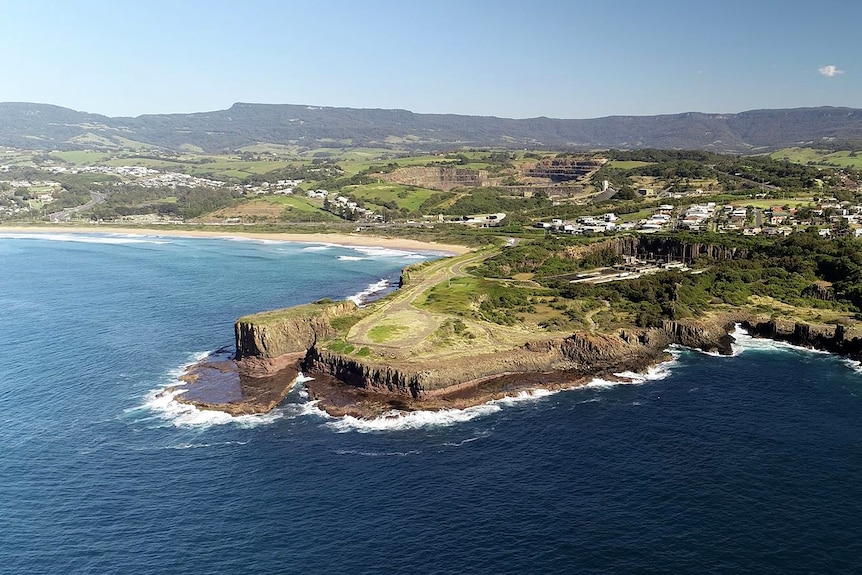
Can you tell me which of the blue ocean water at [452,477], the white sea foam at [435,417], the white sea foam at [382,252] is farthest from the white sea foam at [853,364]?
the white sea foam at [382,252]

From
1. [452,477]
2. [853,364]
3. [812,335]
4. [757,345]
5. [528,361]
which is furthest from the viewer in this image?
[757,345]

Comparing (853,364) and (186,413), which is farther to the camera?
(853,364)

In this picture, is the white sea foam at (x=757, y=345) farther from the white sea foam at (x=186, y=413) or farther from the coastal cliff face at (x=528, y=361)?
the white sea foam at (x=186, y=413)

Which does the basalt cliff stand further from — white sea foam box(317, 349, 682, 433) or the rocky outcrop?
the rocky outcrop

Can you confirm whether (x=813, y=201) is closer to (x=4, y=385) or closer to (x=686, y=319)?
(x=686, y=319)

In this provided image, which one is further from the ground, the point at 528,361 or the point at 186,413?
the point at 528,361

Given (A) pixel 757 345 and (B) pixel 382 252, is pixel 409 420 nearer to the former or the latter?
(A) pixel 757 345

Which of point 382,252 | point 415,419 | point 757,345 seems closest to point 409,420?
point 415,419

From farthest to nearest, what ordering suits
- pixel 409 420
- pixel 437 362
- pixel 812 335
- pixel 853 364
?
1. pixel 812 335
2. pixel 853 364
3. pixel 437 362
4. pixel 409 420
